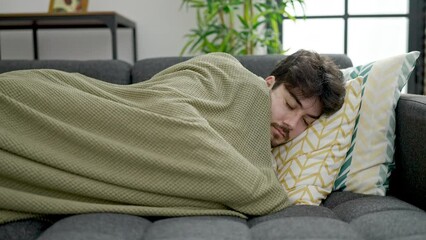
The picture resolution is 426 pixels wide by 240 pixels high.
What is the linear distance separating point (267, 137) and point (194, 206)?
297mm

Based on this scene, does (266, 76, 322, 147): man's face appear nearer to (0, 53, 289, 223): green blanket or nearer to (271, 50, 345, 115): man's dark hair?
(271, 50, 345, 115): man's dark hair

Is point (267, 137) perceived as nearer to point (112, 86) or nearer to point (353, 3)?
point (112, 86)

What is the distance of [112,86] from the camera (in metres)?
1.27

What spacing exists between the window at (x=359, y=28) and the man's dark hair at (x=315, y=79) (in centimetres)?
170

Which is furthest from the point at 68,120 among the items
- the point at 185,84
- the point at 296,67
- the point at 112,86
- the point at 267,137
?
the point at 296,67

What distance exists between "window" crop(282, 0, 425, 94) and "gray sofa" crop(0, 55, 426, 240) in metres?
1.84

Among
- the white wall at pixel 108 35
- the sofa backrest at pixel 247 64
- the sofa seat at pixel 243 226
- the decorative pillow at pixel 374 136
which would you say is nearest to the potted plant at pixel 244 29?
the white wall at pixel 108 35

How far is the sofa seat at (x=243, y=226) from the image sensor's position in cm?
87

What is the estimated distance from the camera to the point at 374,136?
51.4 inches

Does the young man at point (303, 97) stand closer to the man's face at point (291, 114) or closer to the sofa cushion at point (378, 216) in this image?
the man's face at point (291, 114)

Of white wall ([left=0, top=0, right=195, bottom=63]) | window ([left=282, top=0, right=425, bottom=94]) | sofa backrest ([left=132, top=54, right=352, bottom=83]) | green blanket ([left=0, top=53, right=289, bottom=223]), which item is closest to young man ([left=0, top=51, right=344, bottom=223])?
green blanket ([left=0, top=53, right=289, bottom=223])

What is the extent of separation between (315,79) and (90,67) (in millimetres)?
847

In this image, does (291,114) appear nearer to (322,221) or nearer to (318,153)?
(318,153)

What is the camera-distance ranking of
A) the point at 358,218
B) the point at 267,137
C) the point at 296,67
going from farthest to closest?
the point at 296,67 < the point at 267,137 < the point at 358,218
